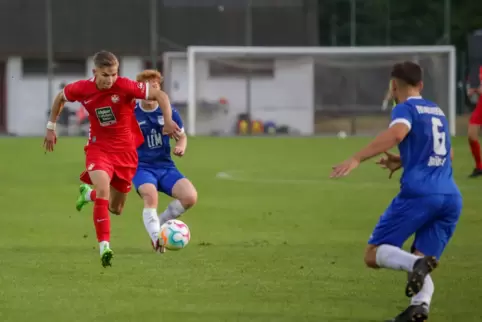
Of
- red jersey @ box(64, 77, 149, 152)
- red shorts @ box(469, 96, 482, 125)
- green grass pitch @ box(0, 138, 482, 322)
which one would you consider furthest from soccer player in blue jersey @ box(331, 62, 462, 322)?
red shorts @ box(469, 96, 482, 125)

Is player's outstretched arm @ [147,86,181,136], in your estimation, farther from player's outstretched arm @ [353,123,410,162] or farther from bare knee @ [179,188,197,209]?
player's outstretched arm @ [353,123,410,162]

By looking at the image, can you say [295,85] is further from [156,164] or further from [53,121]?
[53,121]

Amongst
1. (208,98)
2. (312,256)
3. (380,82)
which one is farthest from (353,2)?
(312,256)

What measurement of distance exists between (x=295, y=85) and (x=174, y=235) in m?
30.4

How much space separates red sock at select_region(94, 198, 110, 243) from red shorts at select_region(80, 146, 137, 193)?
1.19ft

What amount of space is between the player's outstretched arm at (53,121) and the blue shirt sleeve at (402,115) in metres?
3.91

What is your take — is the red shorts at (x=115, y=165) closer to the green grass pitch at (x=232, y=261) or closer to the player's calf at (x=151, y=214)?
the player's calf at (x=151, y=214)

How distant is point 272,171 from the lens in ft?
76.1

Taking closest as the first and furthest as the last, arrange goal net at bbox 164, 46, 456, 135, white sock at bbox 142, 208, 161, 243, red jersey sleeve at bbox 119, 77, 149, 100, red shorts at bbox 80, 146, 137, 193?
1. red jersey sleeve at bbox 119, 77, 149, 100
2. red shorts at bbox 80, 146, 137, 193
3. white sock at bbox 142, 208, 161, 243
4. goal net at bbox 164, 46, 456, 135

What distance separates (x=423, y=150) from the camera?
24.4ft

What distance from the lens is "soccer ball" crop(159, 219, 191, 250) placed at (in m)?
10.2

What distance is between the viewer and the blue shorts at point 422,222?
739 centimetres

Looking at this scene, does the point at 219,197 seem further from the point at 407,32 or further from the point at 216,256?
the point at 407,32

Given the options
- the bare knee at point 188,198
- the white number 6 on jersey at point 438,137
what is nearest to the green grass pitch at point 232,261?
the bare knee at point 188,198
